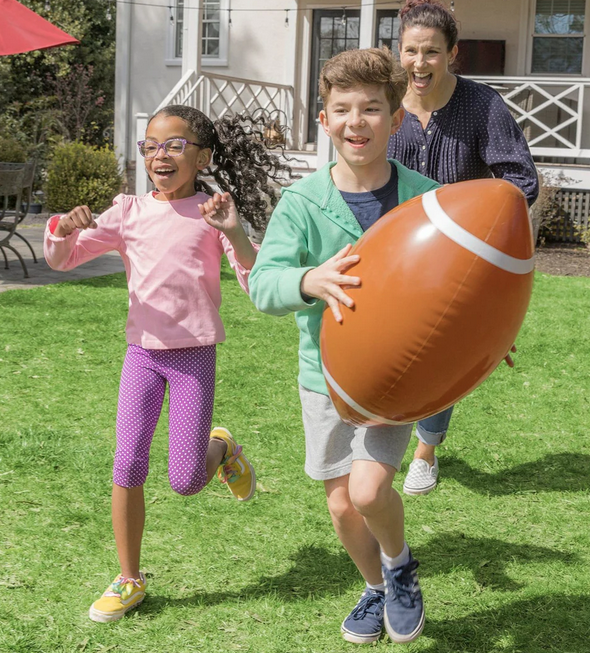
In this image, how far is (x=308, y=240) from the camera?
295 centimetres

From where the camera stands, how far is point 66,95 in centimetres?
2181

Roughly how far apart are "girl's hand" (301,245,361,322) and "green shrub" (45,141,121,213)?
1363 cm

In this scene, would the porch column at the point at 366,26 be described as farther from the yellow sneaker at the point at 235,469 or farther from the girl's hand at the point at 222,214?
the girl's hand at the point at 222,214

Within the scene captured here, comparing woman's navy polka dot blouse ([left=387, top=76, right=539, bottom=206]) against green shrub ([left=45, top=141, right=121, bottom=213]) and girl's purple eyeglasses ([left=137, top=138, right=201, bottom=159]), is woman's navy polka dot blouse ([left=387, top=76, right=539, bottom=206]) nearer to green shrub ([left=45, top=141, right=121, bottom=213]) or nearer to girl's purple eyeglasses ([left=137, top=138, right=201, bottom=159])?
girl's purple eyeglasses ([left=137, top=138, right=201, bottom=159])

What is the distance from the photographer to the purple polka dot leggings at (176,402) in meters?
3.36

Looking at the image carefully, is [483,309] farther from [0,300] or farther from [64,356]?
[0,300]

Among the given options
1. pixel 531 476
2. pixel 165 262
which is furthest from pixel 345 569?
pixel 531 476

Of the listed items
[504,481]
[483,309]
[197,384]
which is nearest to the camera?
[483,309]

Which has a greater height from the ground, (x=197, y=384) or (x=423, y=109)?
(x=423, y=109)

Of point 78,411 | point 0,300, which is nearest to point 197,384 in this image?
point 78,411

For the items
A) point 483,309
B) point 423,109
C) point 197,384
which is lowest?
point 197,384

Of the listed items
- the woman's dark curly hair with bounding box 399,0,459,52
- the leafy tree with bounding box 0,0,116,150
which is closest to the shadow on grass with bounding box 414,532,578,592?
the woman's dark curly hair with bounding box 399,0,459,52

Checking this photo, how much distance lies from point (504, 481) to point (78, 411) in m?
2.56

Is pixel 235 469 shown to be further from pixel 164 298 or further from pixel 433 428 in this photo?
pixel 433 428
